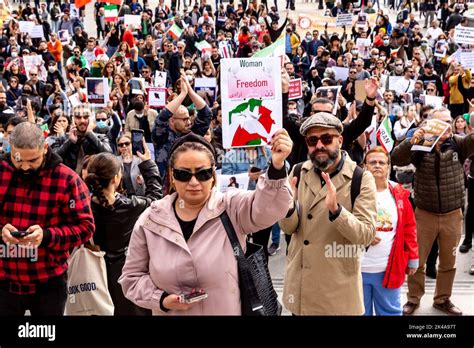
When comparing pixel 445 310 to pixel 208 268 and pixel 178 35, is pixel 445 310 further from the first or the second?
pixel 178 35

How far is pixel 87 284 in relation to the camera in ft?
17.0

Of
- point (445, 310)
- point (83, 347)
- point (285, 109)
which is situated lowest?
point (445, 310)

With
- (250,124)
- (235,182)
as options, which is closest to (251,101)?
(250,124)

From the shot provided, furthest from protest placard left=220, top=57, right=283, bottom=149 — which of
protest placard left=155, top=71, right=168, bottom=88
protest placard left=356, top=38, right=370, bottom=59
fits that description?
protest placard left=356, top=38, right=370, bottom=59

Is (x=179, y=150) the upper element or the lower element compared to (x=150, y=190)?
upper

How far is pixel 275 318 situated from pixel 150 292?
57 centimetres

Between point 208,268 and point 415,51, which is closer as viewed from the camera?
point 208,268

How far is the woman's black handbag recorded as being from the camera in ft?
11.2

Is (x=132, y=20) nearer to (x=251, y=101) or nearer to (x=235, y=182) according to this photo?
(x=235, y=182)

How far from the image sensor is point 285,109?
255 inches

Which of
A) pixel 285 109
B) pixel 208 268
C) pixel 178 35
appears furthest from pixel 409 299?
pixel 178 35

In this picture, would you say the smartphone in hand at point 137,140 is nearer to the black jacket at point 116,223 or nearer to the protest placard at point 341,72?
the black jacket at point 116,223

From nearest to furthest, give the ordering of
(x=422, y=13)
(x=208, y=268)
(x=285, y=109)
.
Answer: (x=208, y=268) → (x=285, y=109) → (x=422, y=13)

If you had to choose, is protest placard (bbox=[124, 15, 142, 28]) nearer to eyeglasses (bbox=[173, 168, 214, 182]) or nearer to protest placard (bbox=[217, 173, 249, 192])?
protest placard (bbox=[217, 173, 249, 192])
